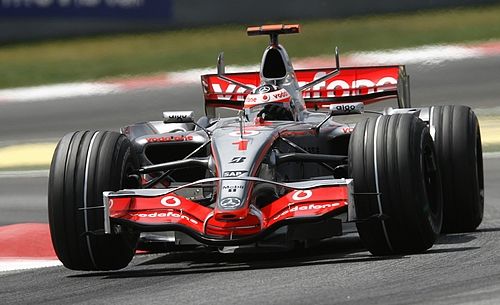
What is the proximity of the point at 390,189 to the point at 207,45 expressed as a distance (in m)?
13.0

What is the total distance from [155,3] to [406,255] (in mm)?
13299

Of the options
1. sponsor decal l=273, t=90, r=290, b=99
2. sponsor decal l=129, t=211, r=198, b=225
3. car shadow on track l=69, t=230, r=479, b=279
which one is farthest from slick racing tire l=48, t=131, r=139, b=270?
sponsor decal l=273, t=90, r=290, b=99

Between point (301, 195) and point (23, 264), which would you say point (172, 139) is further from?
point (301, 195)

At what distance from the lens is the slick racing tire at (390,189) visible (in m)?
9.98

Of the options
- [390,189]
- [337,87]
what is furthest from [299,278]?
[337,87]

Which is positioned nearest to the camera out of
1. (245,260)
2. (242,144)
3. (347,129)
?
(242,144)

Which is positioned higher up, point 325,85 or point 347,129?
point 325,85

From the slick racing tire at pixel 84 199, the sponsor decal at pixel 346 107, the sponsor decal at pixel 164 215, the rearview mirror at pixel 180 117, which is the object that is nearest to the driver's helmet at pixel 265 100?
the rearview mirror at pixel 180 117

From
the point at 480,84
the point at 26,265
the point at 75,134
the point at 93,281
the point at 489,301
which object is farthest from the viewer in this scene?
the point at 480,84

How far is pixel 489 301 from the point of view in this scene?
764 cm

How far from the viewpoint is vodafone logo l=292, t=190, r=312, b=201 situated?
10.0 metres

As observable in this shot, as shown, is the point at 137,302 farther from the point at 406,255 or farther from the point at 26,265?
the point at 26,265

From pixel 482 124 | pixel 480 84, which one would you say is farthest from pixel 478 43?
pixel 482 124

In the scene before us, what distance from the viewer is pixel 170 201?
10.2 meters
